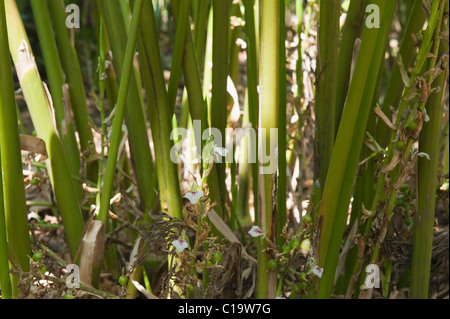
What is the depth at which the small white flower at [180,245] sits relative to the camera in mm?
608

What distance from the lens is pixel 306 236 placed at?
665 millimetres

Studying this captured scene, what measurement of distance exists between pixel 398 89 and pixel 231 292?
1.12 ft

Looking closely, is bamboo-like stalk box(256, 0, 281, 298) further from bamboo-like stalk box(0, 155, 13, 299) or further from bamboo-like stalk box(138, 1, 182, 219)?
bamboo-like stalk box(0, 155, 13, 299)

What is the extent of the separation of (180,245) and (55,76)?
29 centimetres

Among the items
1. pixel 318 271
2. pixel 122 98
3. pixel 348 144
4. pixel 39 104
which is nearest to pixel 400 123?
pixel 348 144

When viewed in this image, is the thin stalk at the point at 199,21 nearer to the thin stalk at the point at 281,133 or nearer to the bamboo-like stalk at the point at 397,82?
the thin stalk at the point at 281,133

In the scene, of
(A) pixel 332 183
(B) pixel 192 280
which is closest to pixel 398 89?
(A) pixel 332 183

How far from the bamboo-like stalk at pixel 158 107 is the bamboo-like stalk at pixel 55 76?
139 mm

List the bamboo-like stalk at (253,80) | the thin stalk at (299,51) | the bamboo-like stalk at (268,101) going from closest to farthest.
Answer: the bamboo-like stalk at (268,101)
the bamboo-like stalk at (253,80)
the thin stalk at (299,51)

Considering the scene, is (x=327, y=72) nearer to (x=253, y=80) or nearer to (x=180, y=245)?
(x=253, y=80)

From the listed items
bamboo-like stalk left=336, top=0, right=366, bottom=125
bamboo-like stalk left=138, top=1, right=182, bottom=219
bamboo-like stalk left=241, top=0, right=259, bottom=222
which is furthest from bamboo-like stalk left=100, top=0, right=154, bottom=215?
bamboo-like stalk left=336, top=0, right=366, bottom=125

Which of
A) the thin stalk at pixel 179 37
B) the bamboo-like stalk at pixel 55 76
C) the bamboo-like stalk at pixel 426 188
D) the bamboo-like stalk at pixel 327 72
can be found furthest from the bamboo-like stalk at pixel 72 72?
the bamboo-like stalk at pixel 426 188

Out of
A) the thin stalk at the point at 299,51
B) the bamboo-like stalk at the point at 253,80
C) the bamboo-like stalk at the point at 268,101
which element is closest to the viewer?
the bamboo-like stalk at the point at 268,101
